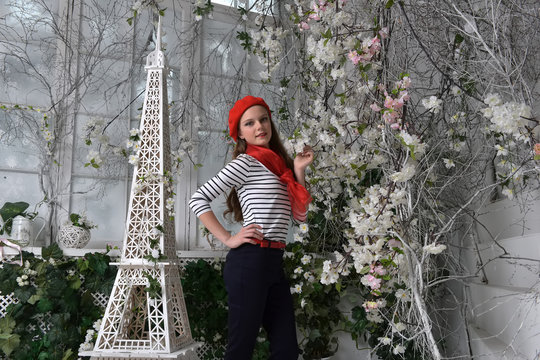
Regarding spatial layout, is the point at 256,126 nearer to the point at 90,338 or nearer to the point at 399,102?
the point at 399,102

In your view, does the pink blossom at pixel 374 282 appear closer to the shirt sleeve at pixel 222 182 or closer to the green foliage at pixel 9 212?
the shirt sleeve at pixel 222 182

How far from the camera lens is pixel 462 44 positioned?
231 centimetres

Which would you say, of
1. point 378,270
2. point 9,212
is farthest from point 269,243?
point 9,212

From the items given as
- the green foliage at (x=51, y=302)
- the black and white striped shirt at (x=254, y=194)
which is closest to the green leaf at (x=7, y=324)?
the green foliage at (x=51, y=302)

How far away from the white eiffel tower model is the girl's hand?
93cm

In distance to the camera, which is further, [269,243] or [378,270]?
[269,243]

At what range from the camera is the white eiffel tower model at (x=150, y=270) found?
103 inches

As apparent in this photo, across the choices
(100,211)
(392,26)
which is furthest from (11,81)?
(392,26)

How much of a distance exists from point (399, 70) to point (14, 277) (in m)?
2.39

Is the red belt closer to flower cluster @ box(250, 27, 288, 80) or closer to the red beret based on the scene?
the red beret

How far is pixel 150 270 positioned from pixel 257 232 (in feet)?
3.00

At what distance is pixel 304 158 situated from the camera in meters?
2.26

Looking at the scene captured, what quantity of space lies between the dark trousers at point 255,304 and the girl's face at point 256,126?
0.53 m

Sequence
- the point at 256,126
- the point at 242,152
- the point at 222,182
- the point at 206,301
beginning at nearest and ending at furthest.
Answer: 1. the point at 222,182
2. the point at 256,126
3. the point at 242,152
4. the point at 206,301
